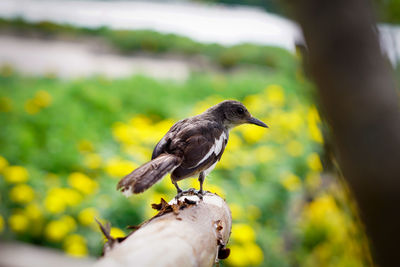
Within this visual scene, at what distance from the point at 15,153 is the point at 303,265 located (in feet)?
10.8

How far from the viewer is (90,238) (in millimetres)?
4047

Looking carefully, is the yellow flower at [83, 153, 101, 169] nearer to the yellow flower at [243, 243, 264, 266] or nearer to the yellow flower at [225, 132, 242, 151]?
the yellow flower at [225, 132, 242, 151]

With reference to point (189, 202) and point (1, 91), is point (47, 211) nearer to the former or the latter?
point (189, 202)

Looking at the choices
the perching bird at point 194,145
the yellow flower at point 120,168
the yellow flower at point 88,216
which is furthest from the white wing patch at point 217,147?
the yellow flower at point 88,216

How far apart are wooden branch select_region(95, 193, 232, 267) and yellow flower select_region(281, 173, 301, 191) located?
10.3ft

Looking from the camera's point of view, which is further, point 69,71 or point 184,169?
point 69,71

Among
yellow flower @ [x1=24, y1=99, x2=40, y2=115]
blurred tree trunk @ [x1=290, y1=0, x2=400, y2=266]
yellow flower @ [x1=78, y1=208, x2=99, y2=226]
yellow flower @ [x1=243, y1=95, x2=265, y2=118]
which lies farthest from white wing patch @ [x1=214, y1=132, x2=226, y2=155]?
yellow flower @ [x1=24, y1=99, x2=40, y2=115]

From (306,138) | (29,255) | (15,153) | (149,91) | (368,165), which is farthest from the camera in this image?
(149,91)

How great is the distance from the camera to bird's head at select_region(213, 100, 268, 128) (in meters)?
2.40

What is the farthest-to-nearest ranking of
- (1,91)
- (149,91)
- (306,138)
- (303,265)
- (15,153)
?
1. (149,91)
2. (1,91)
3. (306,138)
4. (15,153)
5. (303,265)

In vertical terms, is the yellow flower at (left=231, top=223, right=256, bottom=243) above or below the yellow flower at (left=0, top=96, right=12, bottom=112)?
below

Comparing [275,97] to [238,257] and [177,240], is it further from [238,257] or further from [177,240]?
[177,240]

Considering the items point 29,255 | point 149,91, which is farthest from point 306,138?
point 29,255

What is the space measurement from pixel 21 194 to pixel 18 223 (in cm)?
28
